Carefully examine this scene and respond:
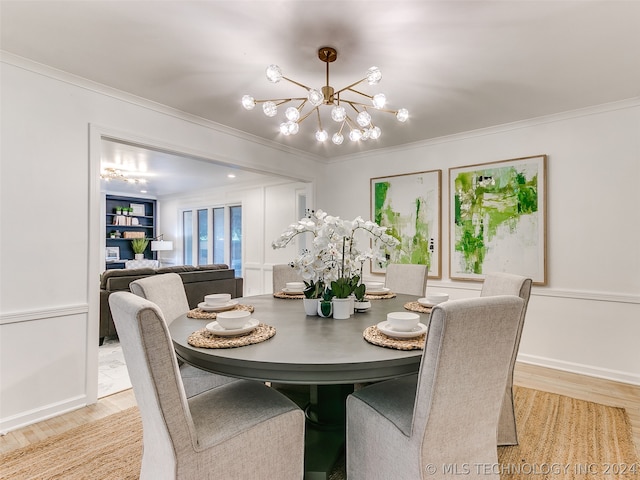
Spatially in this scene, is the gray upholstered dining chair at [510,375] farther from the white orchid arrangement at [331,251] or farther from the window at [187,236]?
the window at [187,236]

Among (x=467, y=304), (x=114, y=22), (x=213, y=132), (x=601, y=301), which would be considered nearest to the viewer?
(x=467, y=304)

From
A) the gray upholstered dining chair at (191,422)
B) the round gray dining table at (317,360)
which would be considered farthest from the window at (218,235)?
the gray upholstered dining chair at (191,422)

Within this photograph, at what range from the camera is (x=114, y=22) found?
185 centimetres

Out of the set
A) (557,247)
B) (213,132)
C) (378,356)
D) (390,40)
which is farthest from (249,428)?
(557,247)

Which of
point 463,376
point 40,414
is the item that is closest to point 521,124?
point 463,376

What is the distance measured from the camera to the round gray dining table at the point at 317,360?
128 cm

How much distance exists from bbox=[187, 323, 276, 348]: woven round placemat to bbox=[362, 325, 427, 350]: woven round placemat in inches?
17.2

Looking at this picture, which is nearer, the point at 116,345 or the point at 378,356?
the point at 378,356

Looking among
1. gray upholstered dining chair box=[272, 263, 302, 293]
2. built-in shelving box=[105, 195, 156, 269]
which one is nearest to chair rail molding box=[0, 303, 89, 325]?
gray upholstered dining chair box=[272, 263, 302, 293]

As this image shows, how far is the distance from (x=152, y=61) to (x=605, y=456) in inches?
138

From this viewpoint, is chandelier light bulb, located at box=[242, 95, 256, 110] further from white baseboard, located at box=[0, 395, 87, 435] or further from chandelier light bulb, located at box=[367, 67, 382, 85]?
white baseboard, located at box=[0, 395, 87, 435]

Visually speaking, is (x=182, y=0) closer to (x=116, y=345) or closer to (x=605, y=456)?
(x=605, y=456)

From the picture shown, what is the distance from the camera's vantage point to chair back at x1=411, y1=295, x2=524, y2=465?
44.3 inches

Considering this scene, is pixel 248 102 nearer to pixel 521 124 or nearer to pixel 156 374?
pixel 156 374
